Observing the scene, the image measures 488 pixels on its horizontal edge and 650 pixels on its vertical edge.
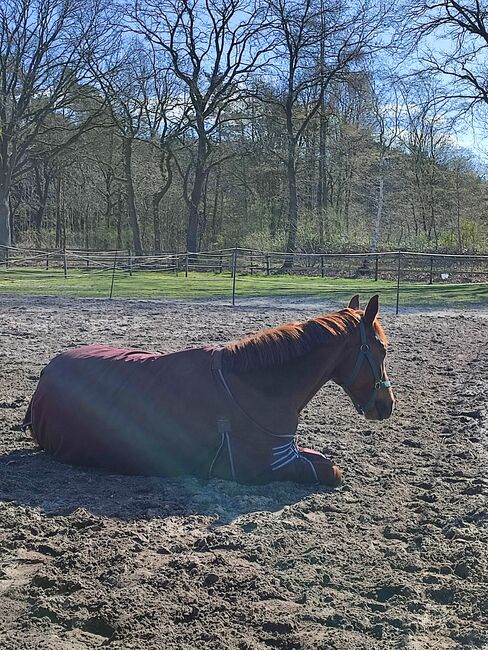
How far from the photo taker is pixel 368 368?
4.72m

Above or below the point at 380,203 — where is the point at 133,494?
below

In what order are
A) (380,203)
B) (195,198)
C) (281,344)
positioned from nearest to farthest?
Result: (281,344) → (380,203) → (195,198)

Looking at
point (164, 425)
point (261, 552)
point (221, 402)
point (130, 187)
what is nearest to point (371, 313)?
point (221, 402)

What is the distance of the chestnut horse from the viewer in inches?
174

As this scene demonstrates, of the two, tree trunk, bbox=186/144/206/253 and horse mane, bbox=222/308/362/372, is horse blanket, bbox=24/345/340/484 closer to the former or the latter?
horse mane, bbox=222/308/362/372

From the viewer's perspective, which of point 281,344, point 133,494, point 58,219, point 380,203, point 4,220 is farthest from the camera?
point 58,219

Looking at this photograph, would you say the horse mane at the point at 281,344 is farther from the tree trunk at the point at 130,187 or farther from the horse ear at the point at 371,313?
the tree trunk at the point at 130,187

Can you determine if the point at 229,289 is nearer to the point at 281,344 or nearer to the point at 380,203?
the point at 380,203

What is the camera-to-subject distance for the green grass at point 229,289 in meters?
19.4

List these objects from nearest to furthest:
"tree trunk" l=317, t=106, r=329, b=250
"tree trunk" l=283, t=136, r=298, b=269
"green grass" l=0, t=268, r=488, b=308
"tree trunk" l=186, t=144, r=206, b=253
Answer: "green grass" l=0, t=268, r=488, b=308 → "tree trunk" l=283, t=136, r=298, b=269 → "tree trunk" l=317, t=106, r=329, b=250 → "tree trunk" l=186, t=144, r=206, b=253

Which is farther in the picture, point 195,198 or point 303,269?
point 195,198

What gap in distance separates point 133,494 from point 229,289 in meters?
18.1

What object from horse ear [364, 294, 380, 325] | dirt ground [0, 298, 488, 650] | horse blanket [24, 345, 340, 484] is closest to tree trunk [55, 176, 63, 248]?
dirt ground [0, 298, 488, 650]

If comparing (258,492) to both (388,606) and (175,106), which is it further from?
A: (175,106)
